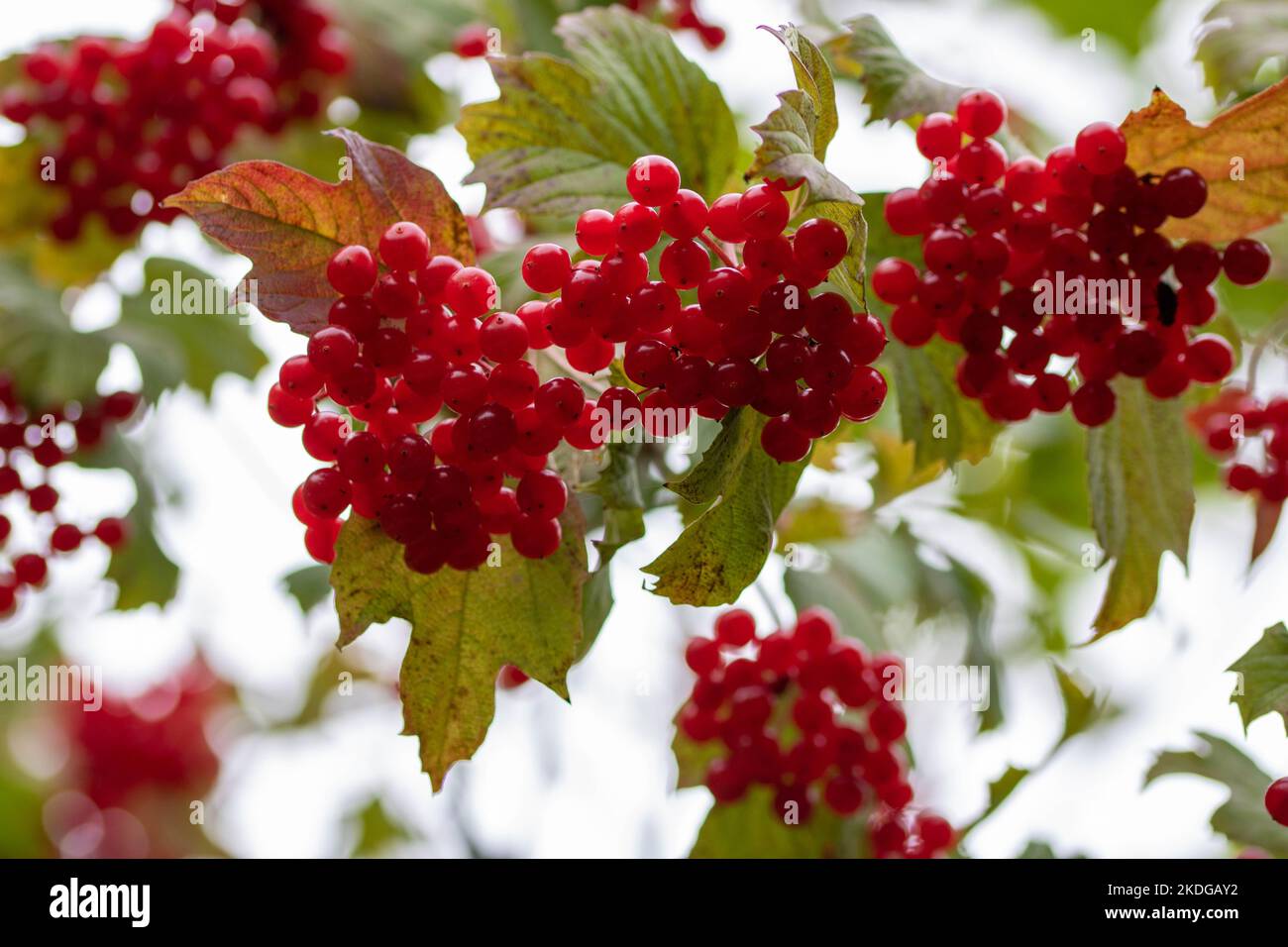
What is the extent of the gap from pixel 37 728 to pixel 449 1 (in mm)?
2728

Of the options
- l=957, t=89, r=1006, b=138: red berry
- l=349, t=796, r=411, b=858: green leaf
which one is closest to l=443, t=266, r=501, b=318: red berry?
l=957, t=89, r=1006, b=138: red berry

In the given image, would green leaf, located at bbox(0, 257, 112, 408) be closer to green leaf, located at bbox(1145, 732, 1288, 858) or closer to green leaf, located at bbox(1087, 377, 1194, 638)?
green leaf, located at bbox(1087, 377, 1194, 638)

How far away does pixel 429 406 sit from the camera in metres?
1.00

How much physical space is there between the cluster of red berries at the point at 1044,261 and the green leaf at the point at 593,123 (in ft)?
0.84

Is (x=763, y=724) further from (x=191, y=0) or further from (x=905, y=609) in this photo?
(x=191, y=0)

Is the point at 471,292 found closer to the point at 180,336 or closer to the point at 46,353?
the point at 46,353

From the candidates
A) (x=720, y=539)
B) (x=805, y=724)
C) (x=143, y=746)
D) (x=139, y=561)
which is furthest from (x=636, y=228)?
(x=143, y=746)

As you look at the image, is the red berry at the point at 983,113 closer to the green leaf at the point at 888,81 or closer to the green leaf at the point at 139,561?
the green leaf at the point at 888,81

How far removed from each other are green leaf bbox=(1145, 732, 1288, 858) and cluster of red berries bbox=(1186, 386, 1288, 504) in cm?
31

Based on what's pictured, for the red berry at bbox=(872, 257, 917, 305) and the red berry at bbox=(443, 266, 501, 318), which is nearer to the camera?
the red berry at bbox=(443, 266, 501, 318)

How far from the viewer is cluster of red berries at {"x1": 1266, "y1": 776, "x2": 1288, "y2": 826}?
115 centimetres

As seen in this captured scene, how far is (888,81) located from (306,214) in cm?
60
